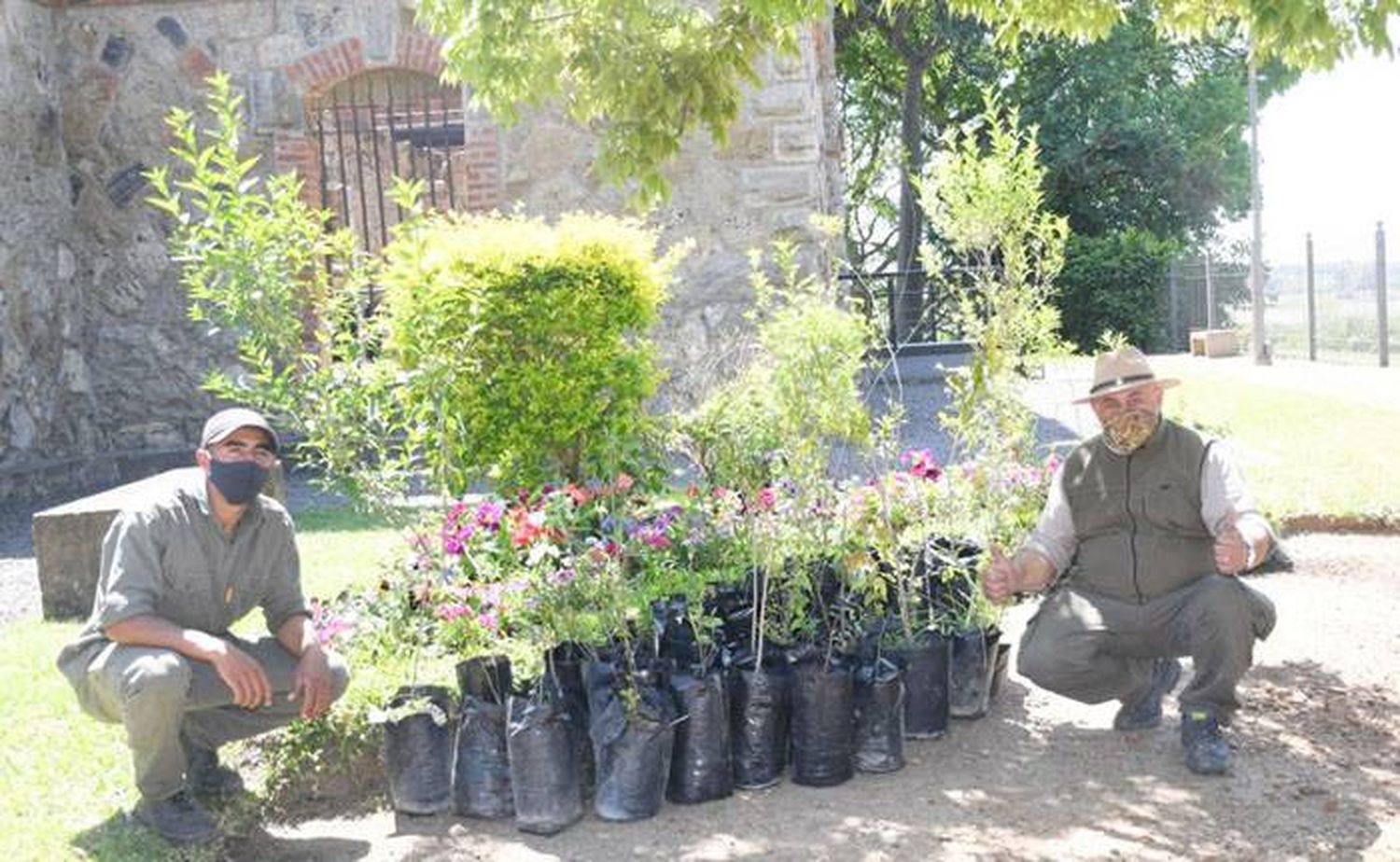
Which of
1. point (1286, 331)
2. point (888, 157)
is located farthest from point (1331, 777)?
point (888, 157)

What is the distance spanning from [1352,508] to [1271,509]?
0.45 metres

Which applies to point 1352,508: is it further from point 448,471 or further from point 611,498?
point 448,471

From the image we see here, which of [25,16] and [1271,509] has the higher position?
[25,16]

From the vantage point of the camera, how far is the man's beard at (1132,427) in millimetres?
4375

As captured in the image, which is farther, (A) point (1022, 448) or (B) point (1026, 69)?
(B) point (1026, 69)

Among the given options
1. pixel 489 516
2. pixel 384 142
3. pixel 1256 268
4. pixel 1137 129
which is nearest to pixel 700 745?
pixel 489 516

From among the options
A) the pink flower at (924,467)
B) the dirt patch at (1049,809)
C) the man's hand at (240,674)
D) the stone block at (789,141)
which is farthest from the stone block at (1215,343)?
the man's hand at (240,674)

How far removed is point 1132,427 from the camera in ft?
14.4

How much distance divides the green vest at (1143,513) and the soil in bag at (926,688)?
52 centimetres

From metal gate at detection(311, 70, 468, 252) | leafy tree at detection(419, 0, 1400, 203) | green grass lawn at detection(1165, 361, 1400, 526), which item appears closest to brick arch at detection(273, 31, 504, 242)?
metal gate at detection(311, 70, 468, 252)

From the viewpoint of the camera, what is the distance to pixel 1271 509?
7.71 meters

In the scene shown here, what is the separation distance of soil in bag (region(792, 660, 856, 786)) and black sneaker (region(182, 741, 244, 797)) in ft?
5.23

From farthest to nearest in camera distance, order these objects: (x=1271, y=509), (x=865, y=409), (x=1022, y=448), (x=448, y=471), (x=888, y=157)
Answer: (x=888, y=157), (x=1271, y=509), (x=1022, y=448), (x=448, y=471), (x=865, y=409)

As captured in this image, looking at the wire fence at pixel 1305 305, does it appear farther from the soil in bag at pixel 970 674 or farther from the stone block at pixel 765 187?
the soil in bag at pixel 970 674
